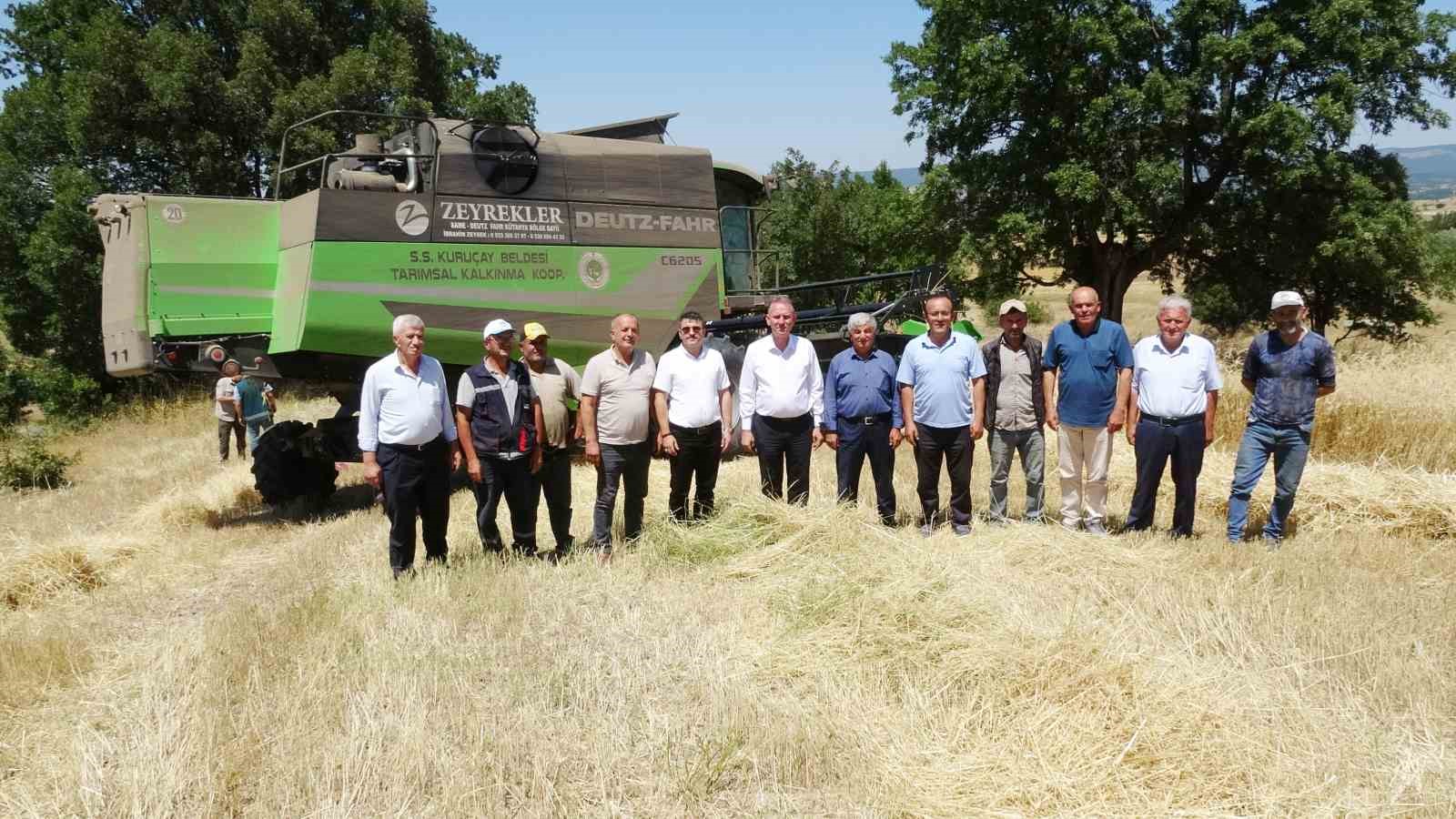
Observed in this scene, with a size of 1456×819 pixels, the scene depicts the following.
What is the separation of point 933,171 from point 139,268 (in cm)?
1883

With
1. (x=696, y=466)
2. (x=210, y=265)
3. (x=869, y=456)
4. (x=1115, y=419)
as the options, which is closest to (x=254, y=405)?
(x=210, y=265)

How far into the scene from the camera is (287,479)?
28.9 feet

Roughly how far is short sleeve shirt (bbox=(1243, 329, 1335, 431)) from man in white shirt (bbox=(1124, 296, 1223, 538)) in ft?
1.03

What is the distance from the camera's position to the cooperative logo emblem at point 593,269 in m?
9.26

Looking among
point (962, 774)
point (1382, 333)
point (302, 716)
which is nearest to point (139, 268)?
point (302, 716)

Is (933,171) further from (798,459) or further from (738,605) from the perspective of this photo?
(738,605)

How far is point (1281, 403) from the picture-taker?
19.8 ft

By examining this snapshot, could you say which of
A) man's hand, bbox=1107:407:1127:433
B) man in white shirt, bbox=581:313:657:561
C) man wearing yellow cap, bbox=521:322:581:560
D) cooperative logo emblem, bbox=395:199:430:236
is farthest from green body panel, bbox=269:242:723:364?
man's hand, bbox=1107:407:1127:433

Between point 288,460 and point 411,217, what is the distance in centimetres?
256

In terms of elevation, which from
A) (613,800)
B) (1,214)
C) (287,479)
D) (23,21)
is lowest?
(613,800)

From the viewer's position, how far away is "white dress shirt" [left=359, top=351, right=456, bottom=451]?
18.2ft

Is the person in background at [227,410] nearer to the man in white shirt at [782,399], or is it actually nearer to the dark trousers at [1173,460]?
the man in white shirt at [782,399]

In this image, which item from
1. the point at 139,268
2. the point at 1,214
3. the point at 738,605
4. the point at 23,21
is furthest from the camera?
A: the point at 23,21

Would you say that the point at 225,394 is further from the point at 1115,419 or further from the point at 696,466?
the point at 1115,419
